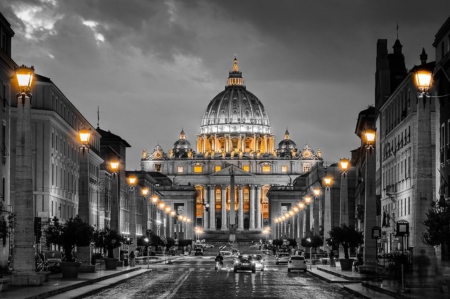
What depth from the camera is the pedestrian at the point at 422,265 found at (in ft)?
116

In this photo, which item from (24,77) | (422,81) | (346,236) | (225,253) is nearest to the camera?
(422,81)

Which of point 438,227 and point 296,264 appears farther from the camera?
point 296,264

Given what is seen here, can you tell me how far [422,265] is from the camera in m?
36.0

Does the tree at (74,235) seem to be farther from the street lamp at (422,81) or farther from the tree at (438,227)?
the street lamp at (422,81)

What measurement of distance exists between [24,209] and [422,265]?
15.2 m

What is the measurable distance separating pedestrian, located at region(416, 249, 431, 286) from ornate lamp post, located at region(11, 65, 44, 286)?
576 inches

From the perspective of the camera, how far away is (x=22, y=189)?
135 ft

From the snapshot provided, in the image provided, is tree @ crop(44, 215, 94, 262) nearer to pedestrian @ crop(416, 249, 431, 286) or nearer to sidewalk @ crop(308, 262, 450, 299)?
sidewalk @ crop(308, 262, 450, 299)

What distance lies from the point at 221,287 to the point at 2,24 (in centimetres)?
2066

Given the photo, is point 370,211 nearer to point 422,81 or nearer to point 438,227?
point 438,227

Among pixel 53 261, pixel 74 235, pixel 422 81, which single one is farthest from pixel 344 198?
pixel 422 81

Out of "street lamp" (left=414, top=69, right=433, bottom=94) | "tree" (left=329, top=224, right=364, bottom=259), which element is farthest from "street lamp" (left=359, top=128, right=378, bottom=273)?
"street lamp" (left=414, top=69, right=433, bottom=94)

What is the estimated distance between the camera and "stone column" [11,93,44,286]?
134 feet

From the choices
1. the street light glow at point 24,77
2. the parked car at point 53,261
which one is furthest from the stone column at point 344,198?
the street light glow at point 24,77
